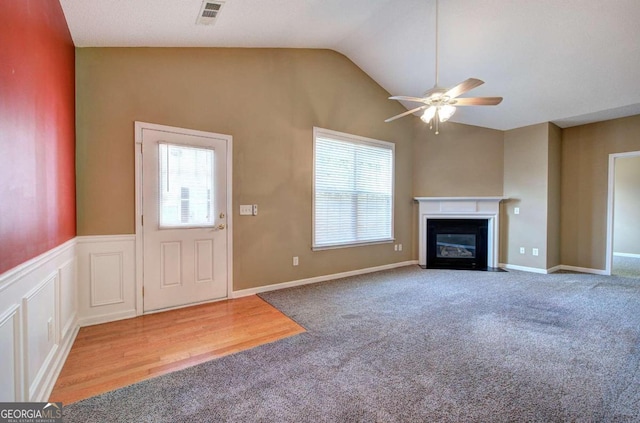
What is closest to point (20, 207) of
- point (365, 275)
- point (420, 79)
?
point (365, 275)

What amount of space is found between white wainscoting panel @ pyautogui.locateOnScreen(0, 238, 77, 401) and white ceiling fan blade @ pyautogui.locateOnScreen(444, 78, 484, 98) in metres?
3.41

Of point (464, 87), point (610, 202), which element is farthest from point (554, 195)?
point (464, 87)

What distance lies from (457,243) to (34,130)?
20.7 feet

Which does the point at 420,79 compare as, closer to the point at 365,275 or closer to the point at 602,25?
the point at 602,25

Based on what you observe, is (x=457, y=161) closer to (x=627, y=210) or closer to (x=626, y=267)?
(x=626, y=267)

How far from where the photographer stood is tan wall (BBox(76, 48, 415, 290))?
3.03 m

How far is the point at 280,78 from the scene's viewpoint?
4.22m

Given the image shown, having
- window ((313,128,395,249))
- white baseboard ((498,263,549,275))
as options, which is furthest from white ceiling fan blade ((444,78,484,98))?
white baseboard ((498,263,549,275))

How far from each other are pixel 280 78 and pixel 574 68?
4062mm

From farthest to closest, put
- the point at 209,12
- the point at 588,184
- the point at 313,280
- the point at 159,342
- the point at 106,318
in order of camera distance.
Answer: the point at 588,184
the point at 313,280
the point at 106,318
the point at 209,12
the point at 159,342

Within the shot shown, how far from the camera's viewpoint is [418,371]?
7.00ft

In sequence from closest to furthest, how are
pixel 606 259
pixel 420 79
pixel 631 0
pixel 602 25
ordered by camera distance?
pixel 631 0 < pixel 602 25 < pixel 420 79 < pixel 606 259

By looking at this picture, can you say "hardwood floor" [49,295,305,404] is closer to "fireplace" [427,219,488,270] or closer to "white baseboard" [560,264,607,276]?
"fireplace" [427,219,488,270]

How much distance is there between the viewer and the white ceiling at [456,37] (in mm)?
2869
